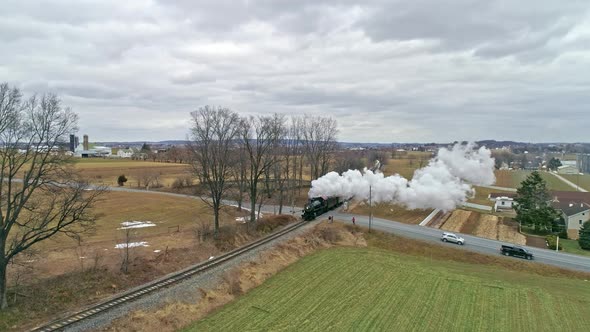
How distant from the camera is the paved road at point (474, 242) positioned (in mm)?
37603

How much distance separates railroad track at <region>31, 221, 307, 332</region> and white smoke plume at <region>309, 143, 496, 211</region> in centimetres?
1828

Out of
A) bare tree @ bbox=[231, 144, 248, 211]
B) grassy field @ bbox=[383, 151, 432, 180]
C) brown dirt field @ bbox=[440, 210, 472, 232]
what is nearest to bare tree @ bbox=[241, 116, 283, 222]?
bare tree @ bbox=[231, 144, 248, 211]

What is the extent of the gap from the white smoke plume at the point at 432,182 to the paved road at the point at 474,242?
4.10 metres

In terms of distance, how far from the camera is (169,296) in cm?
2452

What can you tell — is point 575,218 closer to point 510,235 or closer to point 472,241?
point 510,235

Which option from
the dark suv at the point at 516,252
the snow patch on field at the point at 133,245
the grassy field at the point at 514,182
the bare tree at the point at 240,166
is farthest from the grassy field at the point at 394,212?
the grassy field at the point at 514,182

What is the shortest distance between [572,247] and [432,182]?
1712 centimetres

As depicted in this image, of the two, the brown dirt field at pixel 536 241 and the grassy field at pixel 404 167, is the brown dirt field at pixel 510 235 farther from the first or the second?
the grassy field at pixel 404 167

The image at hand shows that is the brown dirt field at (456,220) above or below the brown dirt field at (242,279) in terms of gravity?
above

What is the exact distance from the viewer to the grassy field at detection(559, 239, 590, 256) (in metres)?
42.0

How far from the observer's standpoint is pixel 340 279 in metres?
30.3

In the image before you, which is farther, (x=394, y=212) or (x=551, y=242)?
(x=394, y=212)

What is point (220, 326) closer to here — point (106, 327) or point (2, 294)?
point (106, 327)

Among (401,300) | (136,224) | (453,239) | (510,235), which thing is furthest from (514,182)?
(136,224)
